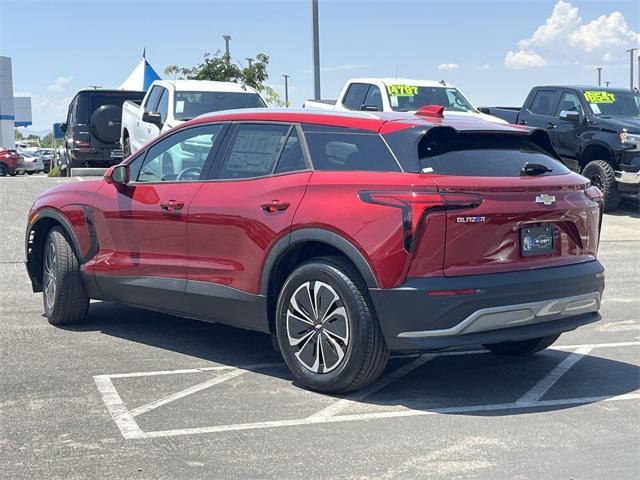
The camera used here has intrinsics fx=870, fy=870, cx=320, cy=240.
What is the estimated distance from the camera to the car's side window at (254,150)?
19.1ft

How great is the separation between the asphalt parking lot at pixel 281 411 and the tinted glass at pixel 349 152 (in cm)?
140

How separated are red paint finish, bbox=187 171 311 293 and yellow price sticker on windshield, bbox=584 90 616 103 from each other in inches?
480

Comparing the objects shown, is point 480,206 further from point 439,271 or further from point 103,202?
point 103,202

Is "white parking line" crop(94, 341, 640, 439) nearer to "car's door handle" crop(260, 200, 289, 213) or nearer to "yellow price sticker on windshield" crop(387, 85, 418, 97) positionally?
"car's door handle" crop(260, 200, 289, 213)

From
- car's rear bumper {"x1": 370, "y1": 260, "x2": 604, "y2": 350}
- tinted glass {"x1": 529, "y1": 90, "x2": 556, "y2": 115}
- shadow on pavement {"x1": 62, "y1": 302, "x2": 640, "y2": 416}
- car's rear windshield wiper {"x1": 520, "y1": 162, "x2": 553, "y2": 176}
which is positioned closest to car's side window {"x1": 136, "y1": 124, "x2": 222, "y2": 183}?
shadow on pavement {"x1": 62, "y1": 302, "x2": 640, "y2": 416}

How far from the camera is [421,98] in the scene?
1565 cm

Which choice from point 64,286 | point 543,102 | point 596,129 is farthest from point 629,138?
point 64,286

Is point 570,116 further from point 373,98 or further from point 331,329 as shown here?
point 331,329

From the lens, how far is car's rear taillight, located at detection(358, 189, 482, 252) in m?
4.84

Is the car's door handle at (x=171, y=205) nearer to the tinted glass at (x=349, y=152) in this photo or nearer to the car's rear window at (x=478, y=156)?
the tinted glass at (x=349, y=152)

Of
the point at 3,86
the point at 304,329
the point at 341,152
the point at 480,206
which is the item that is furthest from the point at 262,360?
the point at 3,86

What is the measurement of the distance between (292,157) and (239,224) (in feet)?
1.84

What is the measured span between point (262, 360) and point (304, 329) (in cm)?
89

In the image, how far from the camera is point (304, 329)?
5398mm
